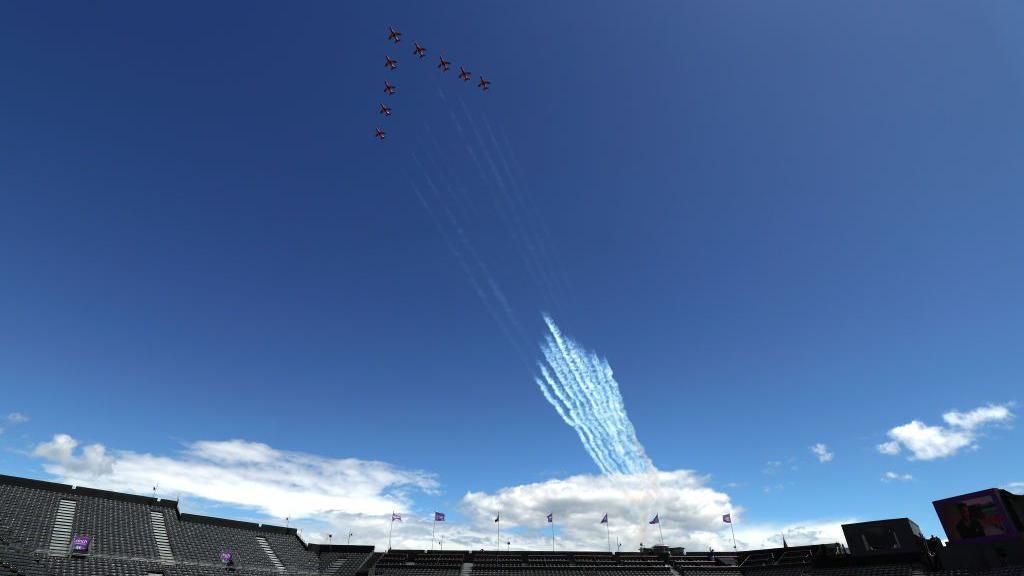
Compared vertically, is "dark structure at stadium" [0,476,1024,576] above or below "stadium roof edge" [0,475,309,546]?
below

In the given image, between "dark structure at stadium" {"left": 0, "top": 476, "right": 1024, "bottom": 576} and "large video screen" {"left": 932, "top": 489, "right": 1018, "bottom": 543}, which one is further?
"dark structure at stadium" {"left": 0, "top": 476, "right": 1024, "bottom": 576}

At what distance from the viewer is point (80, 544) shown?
6488 centimetres

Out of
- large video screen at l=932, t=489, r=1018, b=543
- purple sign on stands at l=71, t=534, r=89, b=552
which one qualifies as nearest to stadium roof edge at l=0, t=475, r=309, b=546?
purple sign on stands at l=71, t=534, r=89, b=552

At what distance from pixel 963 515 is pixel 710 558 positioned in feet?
131

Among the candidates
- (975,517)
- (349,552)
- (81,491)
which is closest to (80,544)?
(81,491)

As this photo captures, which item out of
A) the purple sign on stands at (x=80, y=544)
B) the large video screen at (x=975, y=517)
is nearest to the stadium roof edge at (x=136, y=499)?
the purple sign on stands at (x=80, y=544)

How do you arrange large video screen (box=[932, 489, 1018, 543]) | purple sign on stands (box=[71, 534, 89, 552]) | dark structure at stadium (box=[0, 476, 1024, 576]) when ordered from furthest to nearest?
purple sign on stands (box=[71, 534, 89, 552])
dark structure at stadium (box=[0, 476, 1024, 576])
large video screen (box=[932, 489, 1018, 543])

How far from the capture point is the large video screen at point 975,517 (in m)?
54.2

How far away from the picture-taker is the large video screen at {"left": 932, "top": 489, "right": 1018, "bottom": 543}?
5425 cm

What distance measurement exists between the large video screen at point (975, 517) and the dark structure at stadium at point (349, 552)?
0.10m

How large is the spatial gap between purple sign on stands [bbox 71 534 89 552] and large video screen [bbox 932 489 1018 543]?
106 meters

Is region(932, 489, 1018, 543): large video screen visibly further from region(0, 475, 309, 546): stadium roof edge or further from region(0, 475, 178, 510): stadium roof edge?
region(0, 475, 178, 510): stadium roof edge

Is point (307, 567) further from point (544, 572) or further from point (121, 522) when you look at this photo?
point (544, 572)

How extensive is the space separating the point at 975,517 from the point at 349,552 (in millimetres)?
91805
